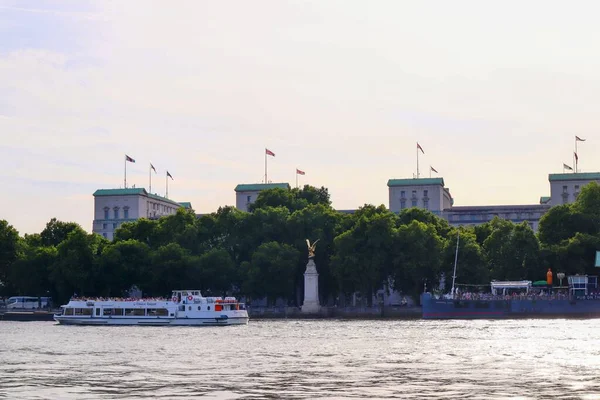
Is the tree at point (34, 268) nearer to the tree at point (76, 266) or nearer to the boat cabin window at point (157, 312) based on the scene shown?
the tree at point (76, 266)

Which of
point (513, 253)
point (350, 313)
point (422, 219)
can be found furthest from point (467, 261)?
point (422, 219)

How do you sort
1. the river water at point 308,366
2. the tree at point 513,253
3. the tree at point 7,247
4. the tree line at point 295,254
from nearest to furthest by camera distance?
the river water at point 308,366
the tree at point 513,253
the tree line at point 295,254
the tree at point 7,247

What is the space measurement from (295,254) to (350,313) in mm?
12256

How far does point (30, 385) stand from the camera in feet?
176

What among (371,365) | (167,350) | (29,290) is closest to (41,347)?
(167,350)

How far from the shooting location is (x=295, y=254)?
166 m

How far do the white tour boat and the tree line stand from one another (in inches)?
1099

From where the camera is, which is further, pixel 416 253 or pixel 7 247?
pixel 7 247

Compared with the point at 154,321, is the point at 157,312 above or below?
above

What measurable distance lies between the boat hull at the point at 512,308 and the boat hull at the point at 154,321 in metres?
33.4

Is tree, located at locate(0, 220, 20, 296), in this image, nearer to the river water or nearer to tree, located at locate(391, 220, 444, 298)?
tree, located at locate(391, 220, 444, 298)

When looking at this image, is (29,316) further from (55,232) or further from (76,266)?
(55,232)

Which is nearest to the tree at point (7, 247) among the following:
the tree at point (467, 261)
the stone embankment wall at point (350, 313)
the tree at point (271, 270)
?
the tree at point (271, 270)

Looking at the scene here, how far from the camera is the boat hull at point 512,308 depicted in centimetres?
15425
